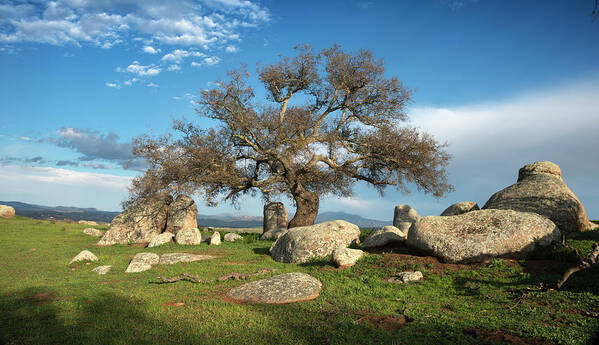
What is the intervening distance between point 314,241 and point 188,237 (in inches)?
464

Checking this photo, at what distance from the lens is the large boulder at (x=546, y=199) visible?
17984mm

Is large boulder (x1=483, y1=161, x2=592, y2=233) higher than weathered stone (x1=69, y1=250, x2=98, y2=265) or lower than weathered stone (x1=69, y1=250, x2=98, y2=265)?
higher

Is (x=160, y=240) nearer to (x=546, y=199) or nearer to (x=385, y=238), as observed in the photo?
(x=385, y=238)

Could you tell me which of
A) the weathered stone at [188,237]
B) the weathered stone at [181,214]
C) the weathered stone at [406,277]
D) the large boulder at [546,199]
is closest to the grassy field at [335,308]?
the weathered stone at [406,277]

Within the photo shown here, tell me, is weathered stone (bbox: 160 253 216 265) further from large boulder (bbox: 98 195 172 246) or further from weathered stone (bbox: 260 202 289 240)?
weathered stone (bbox: 260 202 289 240)

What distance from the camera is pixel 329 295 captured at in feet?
37.4

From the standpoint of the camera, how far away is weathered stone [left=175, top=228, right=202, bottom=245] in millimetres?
25516

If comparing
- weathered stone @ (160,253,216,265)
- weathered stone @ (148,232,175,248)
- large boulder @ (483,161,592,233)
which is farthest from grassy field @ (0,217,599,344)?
weathered stone @ (148,232,175,248)

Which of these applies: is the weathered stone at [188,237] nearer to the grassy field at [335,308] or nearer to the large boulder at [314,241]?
the large boulder at [314,241]

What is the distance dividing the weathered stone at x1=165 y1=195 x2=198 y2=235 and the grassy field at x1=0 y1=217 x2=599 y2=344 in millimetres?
13025

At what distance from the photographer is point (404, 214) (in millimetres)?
27688

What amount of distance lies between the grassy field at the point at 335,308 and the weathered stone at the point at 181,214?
513 inches

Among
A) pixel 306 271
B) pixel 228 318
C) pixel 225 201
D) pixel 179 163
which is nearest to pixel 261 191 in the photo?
pixel 225 201

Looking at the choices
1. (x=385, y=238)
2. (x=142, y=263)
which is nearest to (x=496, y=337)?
(x=385, y=238)
